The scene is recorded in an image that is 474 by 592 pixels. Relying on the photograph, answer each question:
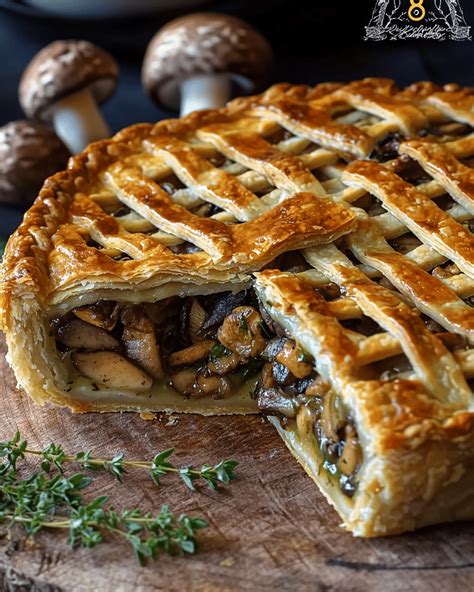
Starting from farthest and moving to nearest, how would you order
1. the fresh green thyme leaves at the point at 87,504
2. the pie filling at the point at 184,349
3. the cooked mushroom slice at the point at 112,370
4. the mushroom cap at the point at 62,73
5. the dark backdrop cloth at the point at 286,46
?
the dark backdrop cloth at the point at 286,46, the mushroom cap at the point at 62,73, the cooked mushroom slice at the point at 112,370, the pie filling at the point at 184,349, the fresh green thyme leaves at the point at 87,504

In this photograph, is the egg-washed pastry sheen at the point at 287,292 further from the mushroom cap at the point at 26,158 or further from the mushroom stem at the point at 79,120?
the mushroom stem at the point at 79,120

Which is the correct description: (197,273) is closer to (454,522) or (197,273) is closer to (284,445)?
(284,445)

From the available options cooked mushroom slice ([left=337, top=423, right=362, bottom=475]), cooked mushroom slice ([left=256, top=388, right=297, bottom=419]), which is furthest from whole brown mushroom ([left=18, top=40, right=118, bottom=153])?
cooked mushroom slice ([left=337, top=423, right=362, bottom=475])

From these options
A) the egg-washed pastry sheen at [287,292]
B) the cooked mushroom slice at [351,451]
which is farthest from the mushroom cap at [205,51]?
the cooked mushroom slice at [351,451]

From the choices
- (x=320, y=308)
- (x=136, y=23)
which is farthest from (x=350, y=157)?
(x=136, y=23)

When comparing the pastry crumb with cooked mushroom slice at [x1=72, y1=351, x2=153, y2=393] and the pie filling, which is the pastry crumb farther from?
cooked mushroom slice at [x1=72, y1=351, x2=153, y2=393]

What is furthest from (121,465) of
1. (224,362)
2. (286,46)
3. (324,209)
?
(286,46)

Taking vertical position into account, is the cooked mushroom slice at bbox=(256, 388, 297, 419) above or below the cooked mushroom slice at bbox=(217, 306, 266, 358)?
below
